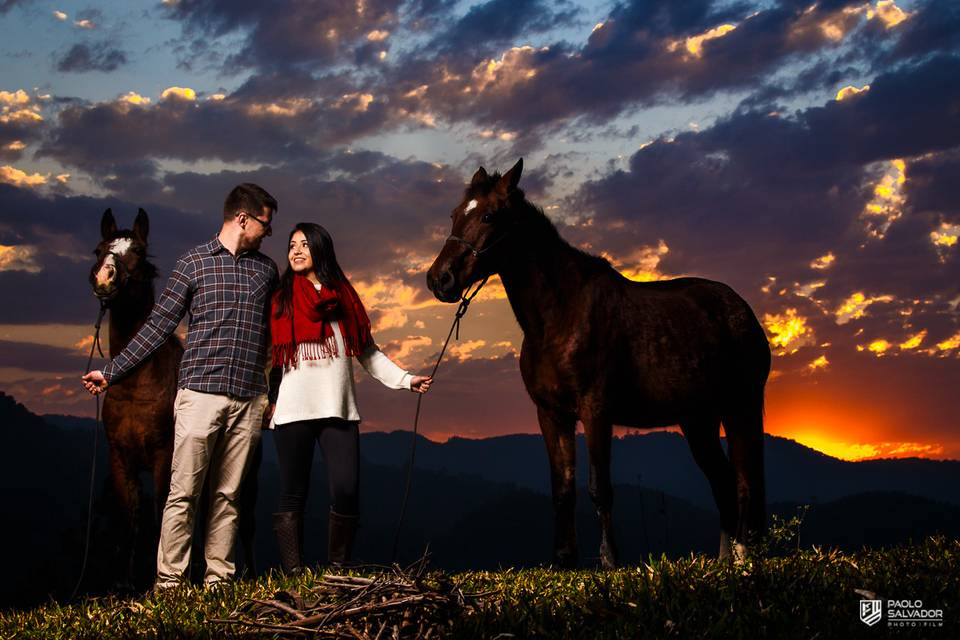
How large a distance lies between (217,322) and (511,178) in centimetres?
276

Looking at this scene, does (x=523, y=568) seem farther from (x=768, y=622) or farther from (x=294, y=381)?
(x=768, y=622)

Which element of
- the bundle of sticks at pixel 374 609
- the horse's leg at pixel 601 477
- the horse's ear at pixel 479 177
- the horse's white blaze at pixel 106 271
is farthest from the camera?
the horse's white blaze at pixel 106 271

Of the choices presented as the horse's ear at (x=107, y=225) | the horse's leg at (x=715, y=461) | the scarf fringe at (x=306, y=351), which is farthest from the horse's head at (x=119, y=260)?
the horse's leg at (x=715, y=461)

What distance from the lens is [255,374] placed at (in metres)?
7.34

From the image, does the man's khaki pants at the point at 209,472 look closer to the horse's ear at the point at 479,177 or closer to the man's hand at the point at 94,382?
the man's hand at the point at 94,382

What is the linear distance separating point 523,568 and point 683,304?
126 inches

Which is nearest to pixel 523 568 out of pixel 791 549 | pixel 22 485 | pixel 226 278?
pixel 791 549

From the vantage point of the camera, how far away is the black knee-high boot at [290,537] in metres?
7.16

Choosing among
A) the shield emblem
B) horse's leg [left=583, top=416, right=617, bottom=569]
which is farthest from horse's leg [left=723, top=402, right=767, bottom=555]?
the shield emblem

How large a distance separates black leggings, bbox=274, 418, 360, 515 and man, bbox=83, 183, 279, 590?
49 centimetres

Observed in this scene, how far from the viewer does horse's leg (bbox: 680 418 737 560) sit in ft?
31.5

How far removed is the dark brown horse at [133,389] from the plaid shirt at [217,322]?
4.37 feet

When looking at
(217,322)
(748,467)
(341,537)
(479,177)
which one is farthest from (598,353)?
(217,322)

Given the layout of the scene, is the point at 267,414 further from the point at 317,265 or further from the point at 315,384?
the point at 317,265
